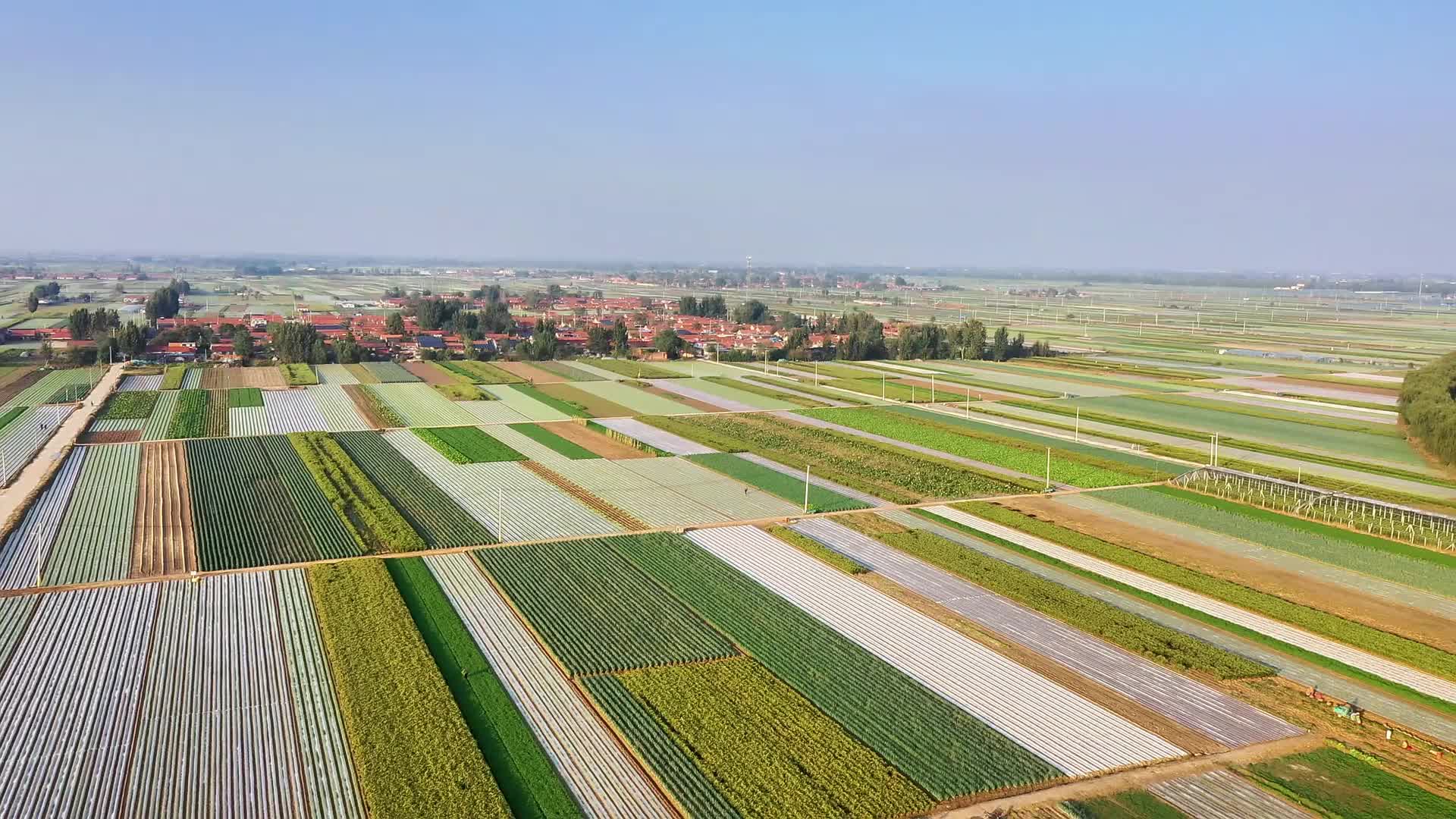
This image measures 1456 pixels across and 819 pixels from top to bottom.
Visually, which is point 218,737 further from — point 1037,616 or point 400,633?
point 1037,616

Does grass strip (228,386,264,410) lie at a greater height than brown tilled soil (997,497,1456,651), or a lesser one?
lesser

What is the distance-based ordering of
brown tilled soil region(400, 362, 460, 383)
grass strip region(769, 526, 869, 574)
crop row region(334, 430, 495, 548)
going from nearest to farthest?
grass strip region(769, 526, 869, 574) → crop row region(334, 430, 495, 548) → brown tilled soil region(400, 362, 460, 383)

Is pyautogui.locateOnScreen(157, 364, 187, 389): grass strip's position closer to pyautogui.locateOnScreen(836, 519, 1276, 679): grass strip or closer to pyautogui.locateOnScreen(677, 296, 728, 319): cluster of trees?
pyautogui.locateOnScreen(836, 519, 1276, 679): grass strip

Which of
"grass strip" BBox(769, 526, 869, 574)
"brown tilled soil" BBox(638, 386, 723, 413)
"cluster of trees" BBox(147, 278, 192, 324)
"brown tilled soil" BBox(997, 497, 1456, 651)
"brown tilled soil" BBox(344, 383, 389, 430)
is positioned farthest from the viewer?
"cluster of trees" BBox(147, 278, 192, 324)

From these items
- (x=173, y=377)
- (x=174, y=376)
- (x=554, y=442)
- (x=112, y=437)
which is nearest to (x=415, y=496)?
(x=554, y=442)

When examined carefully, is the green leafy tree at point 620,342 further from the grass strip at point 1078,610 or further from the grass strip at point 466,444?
the grass strip at point 1078,610

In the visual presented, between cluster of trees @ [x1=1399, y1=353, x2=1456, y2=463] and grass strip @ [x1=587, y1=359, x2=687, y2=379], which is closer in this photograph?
cluster of trees @ [x1=1399, y1=353, x2=1456, y2=463]

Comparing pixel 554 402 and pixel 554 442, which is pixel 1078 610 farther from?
pixel 554 402

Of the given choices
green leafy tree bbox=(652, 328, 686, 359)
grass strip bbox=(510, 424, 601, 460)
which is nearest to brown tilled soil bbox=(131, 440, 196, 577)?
grass strip bbox=(510, 424, 601, 460)
